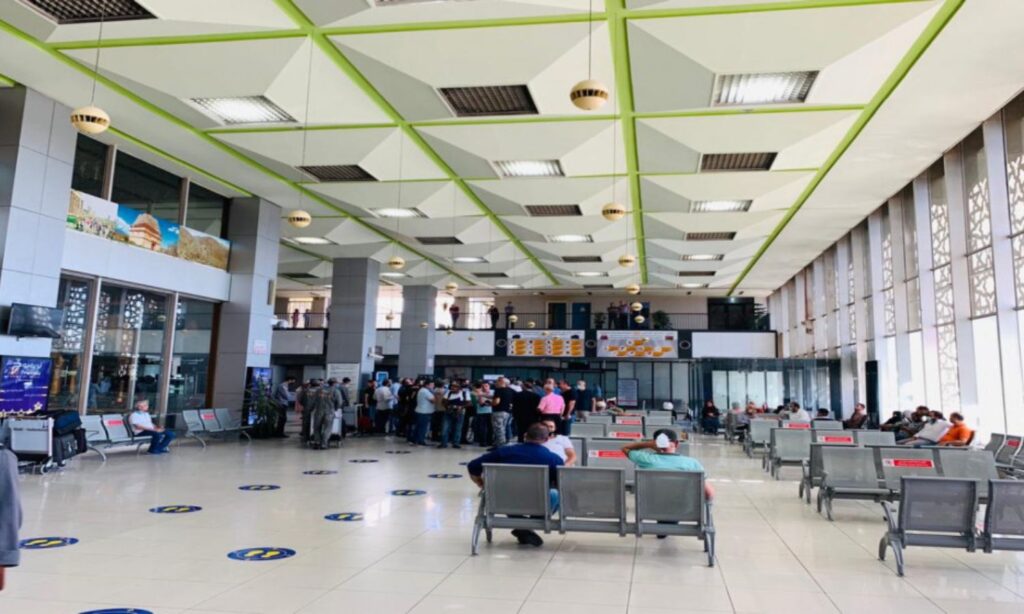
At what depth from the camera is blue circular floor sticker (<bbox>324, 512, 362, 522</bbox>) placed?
6.53 metres

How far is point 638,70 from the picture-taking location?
7.82 meters

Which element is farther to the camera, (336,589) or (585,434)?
(585,434)

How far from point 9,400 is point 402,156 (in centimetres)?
674

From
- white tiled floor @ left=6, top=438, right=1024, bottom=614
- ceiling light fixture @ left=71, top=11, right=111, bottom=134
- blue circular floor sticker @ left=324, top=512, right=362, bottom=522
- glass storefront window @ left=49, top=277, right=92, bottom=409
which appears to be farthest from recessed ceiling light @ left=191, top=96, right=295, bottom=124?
blue circular floor sticker @ left=324, top=512, right=362, bottom=522

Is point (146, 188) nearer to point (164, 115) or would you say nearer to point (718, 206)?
point (164, 115)

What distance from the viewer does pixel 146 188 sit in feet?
41.5

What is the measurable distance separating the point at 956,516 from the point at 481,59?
6.36 meters

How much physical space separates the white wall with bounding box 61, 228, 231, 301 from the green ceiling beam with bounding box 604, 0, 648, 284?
355 inches

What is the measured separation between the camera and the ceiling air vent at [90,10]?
6.76m

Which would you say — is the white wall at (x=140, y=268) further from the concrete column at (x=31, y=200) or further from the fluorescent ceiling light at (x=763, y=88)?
the fluorescent ceiling light at (x=763, y=88)

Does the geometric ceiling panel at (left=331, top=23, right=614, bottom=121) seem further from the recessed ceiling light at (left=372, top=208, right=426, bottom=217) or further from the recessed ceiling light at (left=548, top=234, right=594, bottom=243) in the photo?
the recessed ceiling light at (left=548, top=234, right=594, bottom=243)

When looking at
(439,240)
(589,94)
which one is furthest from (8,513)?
(439,240)

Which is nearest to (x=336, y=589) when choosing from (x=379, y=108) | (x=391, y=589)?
(x=391, y=589)

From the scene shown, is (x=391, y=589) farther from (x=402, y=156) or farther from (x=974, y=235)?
(x=974, y=235)
